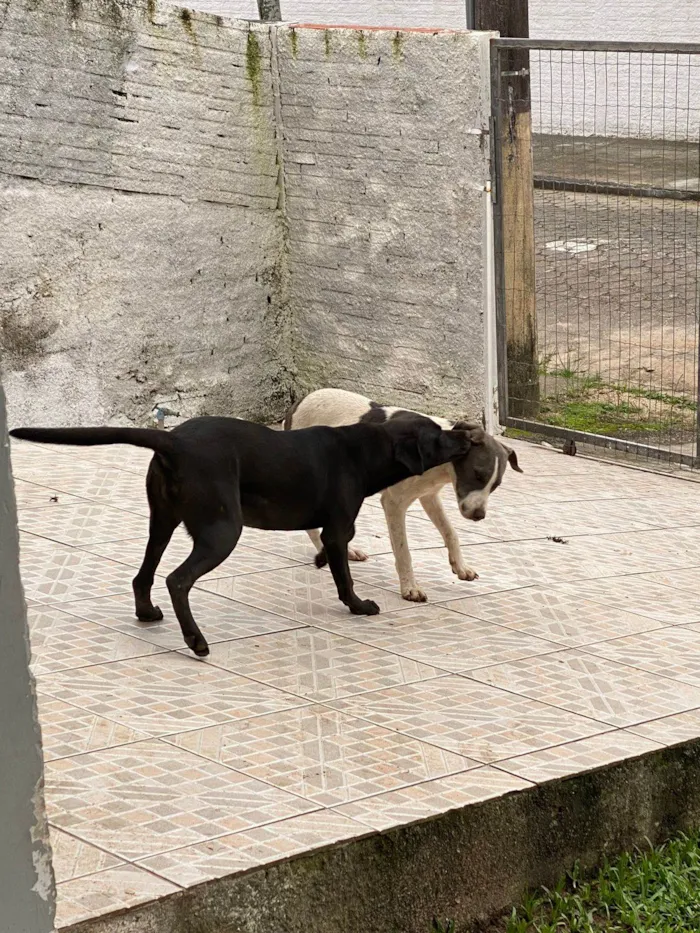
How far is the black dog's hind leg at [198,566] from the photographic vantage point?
488 cm

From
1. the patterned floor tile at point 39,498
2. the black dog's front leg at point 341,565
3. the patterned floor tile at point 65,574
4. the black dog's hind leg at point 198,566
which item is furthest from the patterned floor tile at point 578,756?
the patterned floor tile at point 39,498

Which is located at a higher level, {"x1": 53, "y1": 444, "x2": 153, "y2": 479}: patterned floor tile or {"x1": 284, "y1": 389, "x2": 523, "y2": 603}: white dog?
{"x1": 284, "y1": 389, "x2": 523, "y2": 603}: white dog

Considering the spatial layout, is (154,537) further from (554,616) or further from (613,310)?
(613,310)

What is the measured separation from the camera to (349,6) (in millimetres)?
14914

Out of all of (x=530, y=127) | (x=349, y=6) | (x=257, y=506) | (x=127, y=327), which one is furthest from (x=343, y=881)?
(x=349, y=6)

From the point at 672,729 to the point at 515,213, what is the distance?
5.21 meters

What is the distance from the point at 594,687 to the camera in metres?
4.75

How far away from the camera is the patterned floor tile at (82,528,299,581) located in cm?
605

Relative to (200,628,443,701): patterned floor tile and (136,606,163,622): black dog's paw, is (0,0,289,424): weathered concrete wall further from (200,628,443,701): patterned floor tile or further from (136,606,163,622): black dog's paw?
(200,628,443,701): patterned floor tile

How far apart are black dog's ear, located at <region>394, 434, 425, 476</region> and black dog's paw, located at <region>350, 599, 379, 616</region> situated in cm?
53

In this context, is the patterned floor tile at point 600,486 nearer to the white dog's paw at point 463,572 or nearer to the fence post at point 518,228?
the fence post at point 518,228

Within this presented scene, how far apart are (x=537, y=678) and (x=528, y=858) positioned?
3.37 ft

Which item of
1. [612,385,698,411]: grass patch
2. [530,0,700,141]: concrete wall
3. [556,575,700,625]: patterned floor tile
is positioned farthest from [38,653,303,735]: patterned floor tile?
[530,0,700,141]: concrete wall

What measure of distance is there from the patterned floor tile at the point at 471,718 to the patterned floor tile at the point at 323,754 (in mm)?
86
